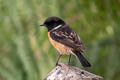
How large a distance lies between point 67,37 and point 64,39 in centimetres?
3

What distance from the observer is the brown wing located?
4.53 metres

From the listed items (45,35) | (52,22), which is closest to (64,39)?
(52,22)

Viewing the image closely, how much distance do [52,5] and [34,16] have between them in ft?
1.29

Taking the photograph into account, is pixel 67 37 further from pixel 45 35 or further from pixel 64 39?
pixel 45 35

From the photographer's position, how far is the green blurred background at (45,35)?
5.02 meters

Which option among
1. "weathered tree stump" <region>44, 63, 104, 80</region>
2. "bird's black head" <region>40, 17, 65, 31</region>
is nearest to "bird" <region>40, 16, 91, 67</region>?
"bird's black head" <region>40, 17, 65, 31</region>

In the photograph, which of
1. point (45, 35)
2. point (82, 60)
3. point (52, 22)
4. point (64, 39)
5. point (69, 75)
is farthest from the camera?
point (45, 35)

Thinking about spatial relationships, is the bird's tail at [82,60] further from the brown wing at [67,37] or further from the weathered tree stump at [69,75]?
the weathered tree stump at [69,75]

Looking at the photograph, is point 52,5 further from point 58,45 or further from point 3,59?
point 3,59

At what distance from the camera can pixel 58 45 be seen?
473 centimetres

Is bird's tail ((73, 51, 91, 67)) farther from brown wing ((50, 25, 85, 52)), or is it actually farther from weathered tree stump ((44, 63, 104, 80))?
weathered tree stump ((44, 63, 104, 80))

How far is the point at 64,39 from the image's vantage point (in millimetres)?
4684

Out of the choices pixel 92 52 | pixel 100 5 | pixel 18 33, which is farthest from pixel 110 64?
→ pixel 18 33

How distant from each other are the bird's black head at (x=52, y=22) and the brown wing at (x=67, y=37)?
0.20ft
